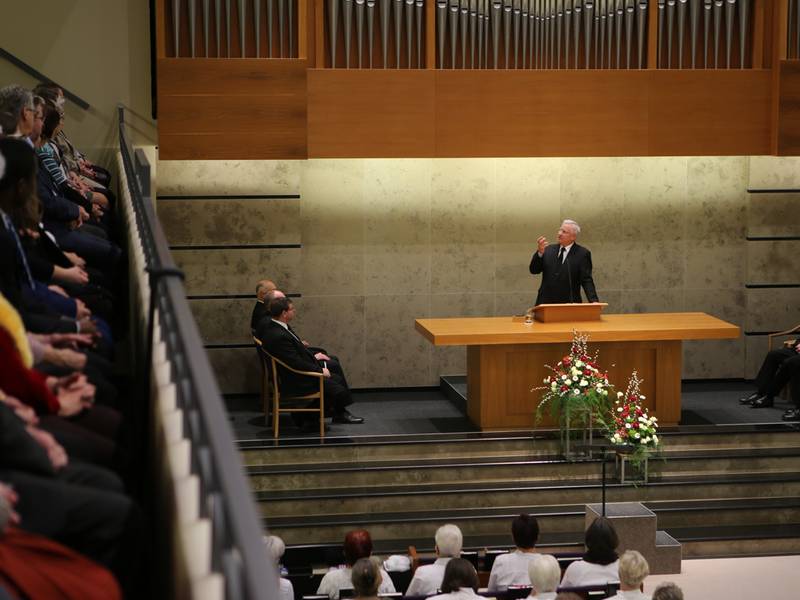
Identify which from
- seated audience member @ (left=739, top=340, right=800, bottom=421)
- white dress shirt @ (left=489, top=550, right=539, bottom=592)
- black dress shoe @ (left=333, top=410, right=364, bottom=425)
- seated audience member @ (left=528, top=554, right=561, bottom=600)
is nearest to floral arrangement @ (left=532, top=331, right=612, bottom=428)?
black dress shoe @ (left=333, top=410, right=364, bottom=425)

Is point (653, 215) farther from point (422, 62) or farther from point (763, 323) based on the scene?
point (422, 62)

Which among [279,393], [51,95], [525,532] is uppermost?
[51,95]

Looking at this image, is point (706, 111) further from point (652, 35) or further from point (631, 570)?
point (631, 570)

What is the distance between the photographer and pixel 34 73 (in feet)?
31.7

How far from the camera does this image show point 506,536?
29.3 feet

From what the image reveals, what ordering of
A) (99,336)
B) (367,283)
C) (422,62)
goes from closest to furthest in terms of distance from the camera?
(99,336), (422,62), (367,283)

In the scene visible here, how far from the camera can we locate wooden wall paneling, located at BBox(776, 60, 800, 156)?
35.5 feet

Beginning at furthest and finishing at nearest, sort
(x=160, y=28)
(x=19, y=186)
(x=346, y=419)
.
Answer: (x=160, y=28) < (x=346, y=419) < (x=19, y=186)

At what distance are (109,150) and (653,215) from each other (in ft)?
16.7

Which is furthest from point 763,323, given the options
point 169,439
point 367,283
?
point 169,439

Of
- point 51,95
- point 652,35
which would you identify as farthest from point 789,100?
point 51,95

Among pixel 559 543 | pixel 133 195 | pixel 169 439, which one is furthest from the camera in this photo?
pixel 559 543

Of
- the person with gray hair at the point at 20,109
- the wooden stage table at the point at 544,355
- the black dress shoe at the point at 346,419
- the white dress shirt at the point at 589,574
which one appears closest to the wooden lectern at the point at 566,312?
the wooden stage table at the point at 544,355

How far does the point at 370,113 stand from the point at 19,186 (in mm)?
7069
